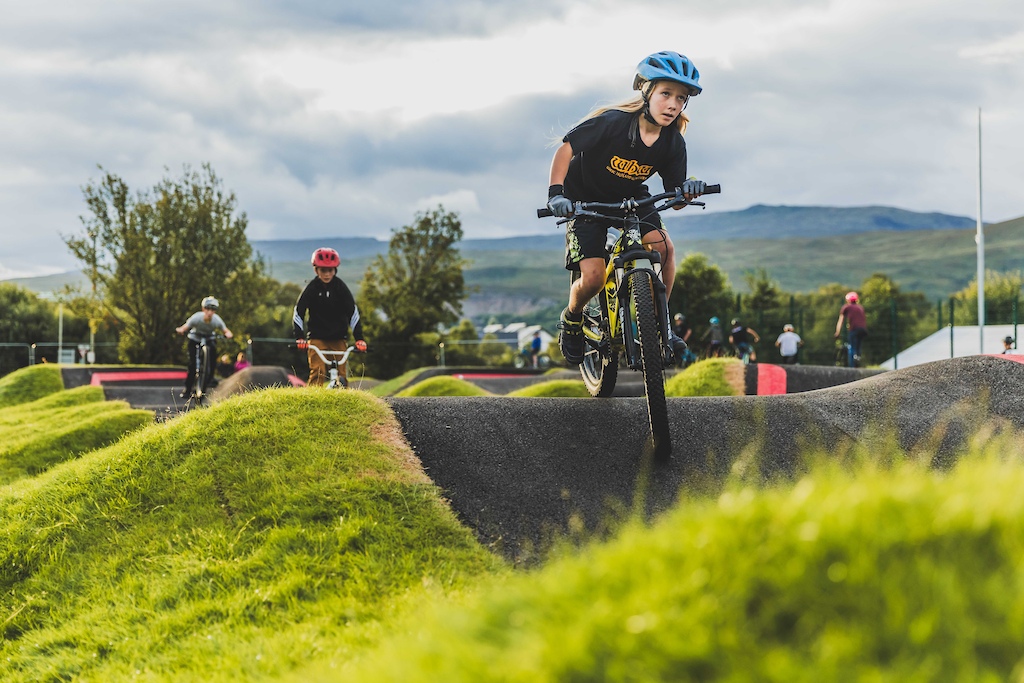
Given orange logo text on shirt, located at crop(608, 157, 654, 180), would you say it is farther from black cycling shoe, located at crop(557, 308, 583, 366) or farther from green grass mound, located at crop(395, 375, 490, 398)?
green grass mound, located at crop(395, 375, 490, 398)

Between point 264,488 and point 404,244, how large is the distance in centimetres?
5580

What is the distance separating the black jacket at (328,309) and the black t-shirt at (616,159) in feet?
14.9

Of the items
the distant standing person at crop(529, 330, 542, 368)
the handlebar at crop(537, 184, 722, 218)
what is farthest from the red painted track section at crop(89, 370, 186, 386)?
the handlebar at crop(537, 184, 722, 218)

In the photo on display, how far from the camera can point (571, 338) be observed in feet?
27.2

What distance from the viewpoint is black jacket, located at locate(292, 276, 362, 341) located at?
36.2 ft

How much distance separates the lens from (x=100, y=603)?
17.7 feet

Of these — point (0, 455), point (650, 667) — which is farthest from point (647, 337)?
point (0, 455)

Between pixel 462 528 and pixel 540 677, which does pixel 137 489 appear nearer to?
pixel 462 528

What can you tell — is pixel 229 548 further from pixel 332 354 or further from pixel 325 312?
pixel 325 312

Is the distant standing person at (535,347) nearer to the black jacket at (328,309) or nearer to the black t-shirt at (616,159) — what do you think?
the black jacket at (328,309)

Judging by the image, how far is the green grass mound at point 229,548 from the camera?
453cm

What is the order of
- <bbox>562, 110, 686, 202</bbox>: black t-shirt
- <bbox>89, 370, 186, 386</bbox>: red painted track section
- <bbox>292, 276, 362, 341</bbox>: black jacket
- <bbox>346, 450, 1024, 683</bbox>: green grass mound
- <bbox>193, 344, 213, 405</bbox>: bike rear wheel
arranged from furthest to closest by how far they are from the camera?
<bbox>89, 370, 186, 386</bbox>: red painted track section, <bbox>193, 344, 213, 405</bbox>: bike rear wheel, <bbox>292, 276, 362, 341</bbox>: black jacket, <bbox>562, 110, 686, 202</bbox>: black t-shirt, <bbox>346, 450, 1024, 683</bbox>: green grass mound

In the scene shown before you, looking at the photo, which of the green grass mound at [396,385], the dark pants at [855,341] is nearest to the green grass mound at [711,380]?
the dark pants at [855,341]

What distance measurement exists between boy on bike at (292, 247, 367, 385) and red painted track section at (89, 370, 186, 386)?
18.6m
